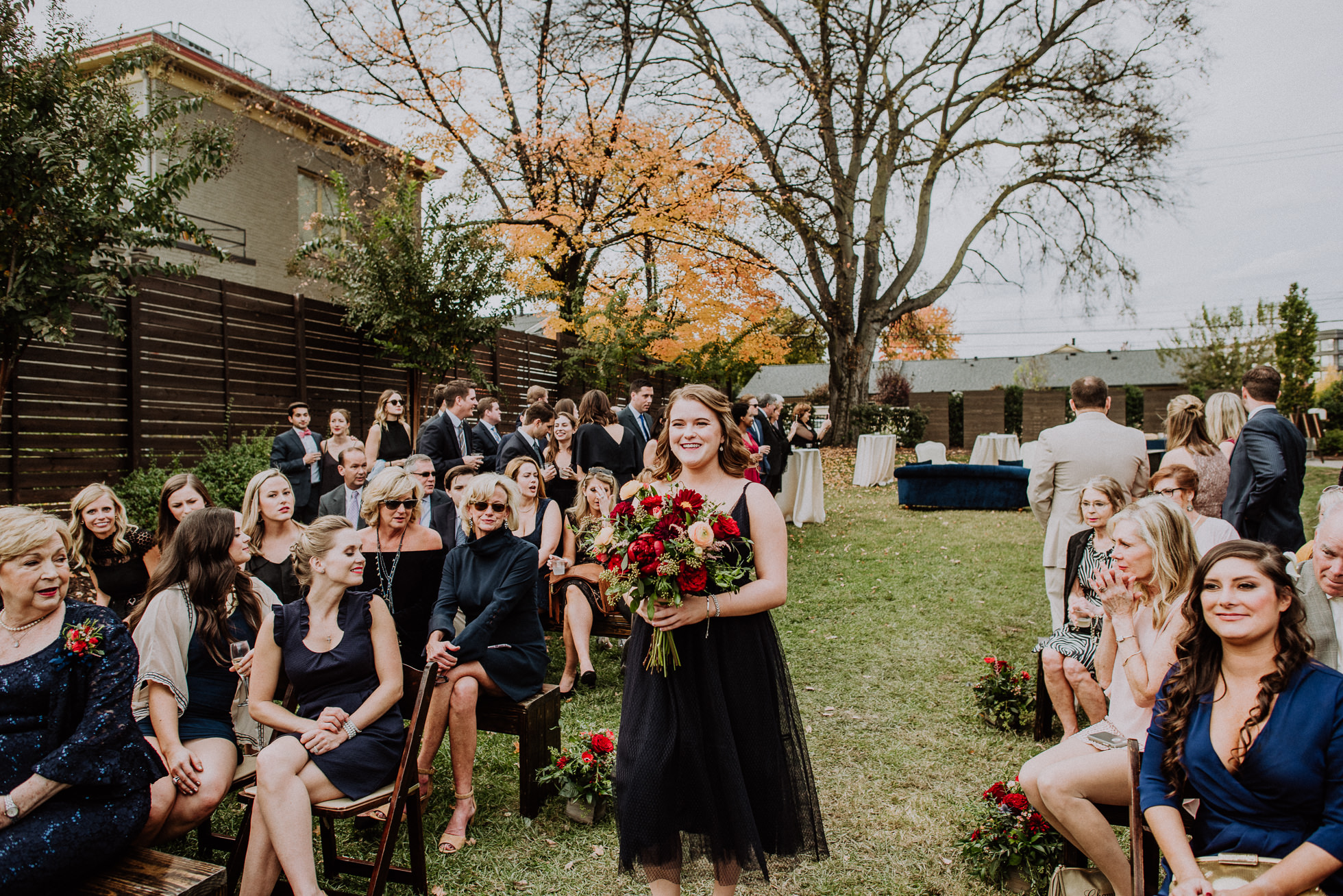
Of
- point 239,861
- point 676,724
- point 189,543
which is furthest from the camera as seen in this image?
point 189,543

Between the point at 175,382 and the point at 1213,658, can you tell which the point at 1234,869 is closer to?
the point at 1213,658

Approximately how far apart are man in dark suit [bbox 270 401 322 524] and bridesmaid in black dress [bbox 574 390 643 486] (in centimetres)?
245

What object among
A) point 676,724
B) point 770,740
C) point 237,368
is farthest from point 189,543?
point 237,368

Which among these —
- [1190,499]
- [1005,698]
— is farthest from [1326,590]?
[1005,698]

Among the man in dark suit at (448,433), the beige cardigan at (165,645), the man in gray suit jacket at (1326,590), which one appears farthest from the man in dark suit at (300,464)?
the man in gray suit jacket at (1326,590)

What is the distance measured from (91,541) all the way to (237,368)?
6326mm

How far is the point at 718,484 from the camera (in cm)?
282

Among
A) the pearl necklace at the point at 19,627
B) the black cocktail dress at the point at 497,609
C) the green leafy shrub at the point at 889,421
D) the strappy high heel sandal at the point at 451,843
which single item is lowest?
the strappy high heel sandal at the point at 451,843

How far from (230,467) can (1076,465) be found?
8329 millimetres

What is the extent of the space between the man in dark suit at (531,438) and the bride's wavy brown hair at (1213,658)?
5294mm

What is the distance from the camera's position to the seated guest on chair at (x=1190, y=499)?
404 centimetres

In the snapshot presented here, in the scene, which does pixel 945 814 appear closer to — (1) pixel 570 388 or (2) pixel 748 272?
(1) pixel 570 388

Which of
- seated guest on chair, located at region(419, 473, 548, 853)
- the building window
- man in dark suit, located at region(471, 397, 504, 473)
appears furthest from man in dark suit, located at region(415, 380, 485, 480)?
the building window

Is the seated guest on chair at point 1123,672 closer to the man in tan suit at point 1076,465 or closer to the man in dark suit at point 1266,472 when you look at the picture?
the man in tan suit at point 1076,465
